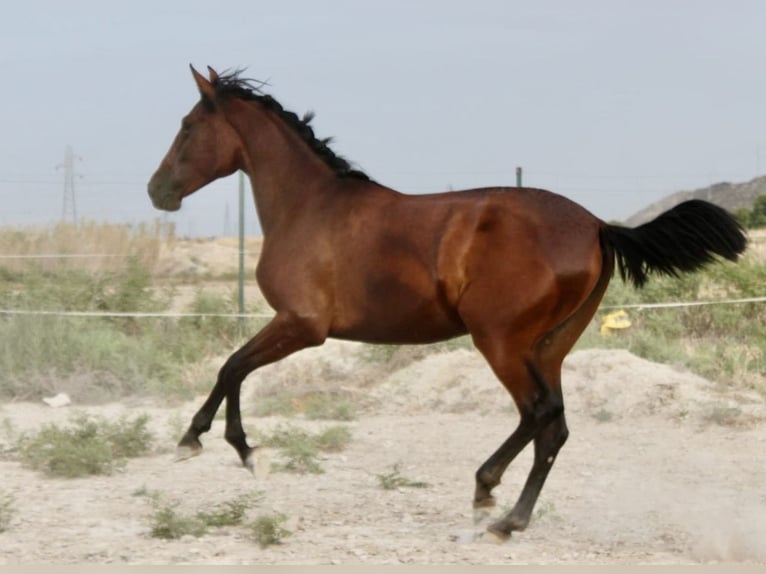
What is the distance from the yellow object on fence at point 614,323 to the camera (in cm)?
1387

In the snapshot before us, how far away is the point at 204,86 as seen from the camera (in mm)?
7109

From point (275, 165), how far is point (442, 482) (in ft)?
8.23

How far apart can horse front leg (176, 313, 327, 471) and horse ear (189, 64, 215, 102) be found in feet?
4.78

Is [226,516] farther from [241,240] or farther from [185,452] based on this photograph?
[241,240]

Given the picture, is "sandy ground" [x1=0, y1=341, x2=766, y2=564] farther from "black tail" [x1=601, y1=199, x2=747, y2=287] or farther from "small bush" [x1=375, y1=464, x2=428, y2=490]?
"black tail" [x1=601, y1=199, x2=747, y2=287]

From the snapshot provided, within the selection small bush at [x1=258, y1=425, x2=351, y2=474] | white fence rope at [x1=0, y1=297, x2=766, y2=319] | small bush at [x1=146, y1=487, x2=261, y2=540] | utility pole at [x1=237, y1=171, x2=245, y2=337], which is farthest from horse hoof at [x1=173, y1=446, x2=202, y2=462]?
utility pole at [x1=237, y1=171, x2=245, y2=337]

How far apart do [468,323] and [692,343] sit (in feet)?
27.1

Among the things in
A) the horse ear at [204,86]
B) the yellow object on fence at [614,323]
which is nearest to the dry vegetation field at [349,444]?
the yellow object on fence at [614,323]

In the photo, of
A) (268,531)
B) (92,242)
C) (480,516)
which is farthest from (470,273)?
(92,242)

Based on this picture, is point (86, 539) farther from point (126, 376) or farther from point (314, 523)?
point (126, 376)

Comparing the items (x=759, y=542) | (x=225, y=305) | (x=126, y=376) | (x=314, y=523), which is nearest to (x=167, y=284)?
(x=225, y=305)

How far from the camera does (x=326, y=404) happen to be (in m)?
10.9

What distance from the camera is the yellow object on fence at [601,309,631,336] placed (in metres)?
13.9

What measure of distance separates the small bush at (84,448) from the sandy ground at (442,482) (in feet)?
0.34
